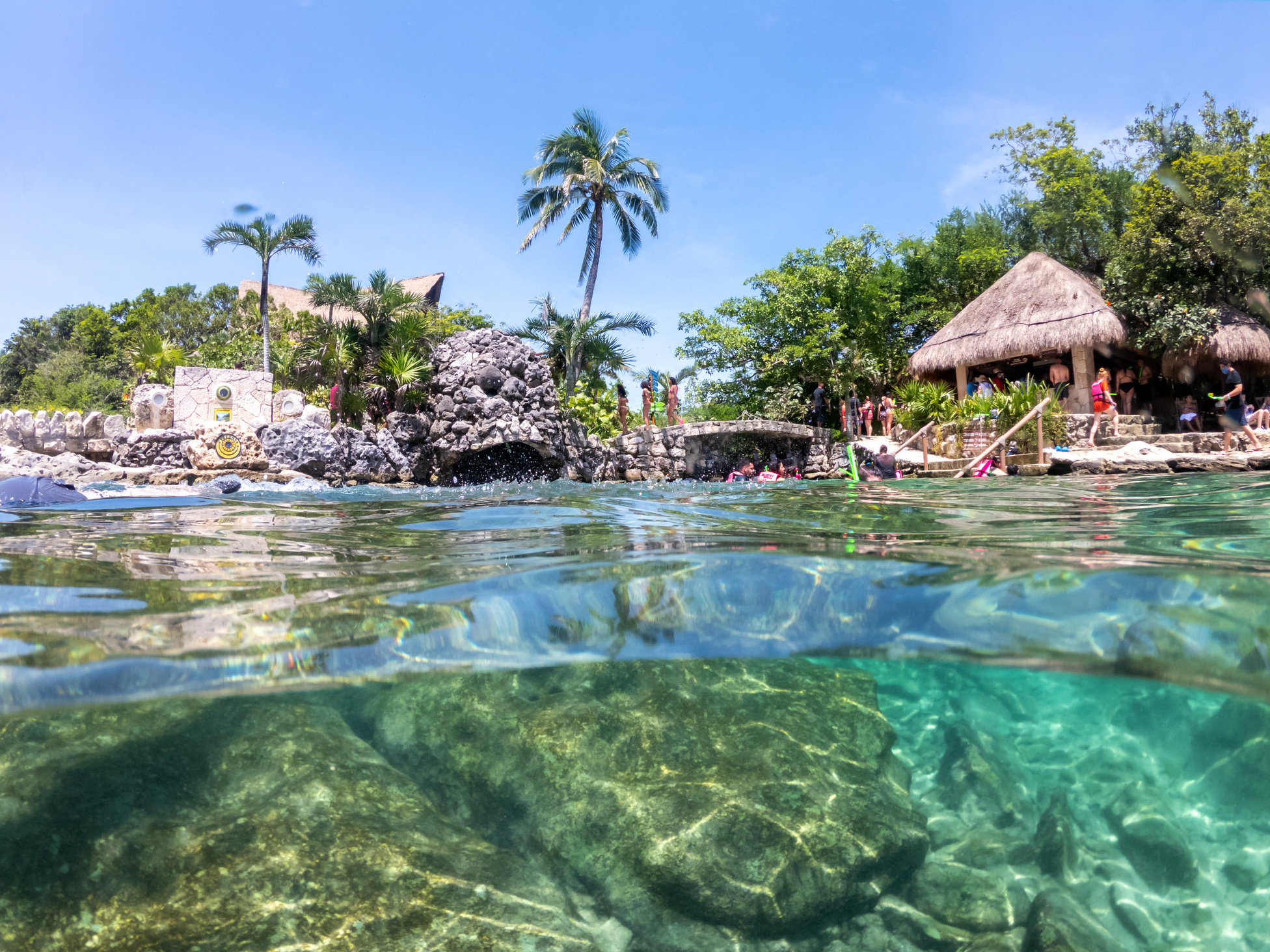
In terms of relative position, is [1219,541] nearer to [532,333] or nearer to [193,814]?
[193,814]

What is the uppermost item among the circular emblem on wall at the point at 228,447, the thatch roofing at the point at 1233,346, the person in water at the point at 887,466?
the thatch roofing at the point at 1233,346

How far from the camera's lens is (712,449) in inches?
903

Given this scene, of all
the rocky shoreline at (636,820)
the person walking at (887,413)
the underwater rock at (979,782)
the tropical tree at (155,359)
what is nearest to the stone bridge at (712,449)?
the person walking at (887,413)

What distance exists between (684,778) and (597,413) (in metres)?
19.0

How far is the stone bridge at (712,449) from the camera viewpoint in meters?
21.3

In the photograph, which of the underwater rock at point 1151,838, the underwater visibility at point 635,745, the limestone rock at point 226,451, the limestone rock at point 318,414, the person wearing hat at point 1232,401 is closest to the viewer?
the underwater visibility at point 635,745

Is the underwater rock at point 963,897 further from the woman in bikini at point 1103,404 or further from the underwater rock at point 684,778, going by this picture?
the woman in bikini at point 1103,404

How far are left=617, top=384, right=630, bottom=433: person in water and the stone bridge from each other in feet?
4.33

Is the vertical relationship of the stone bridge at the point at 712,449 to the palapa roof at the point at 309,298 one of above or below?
below

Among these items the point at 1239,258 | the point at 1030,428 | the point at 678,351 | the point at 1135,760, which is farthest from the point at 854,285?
the point at 1135,760

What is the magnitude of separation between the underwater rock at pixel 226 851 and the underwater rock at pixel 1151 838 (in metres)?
2.84

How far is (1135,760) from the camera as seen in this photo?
4328mm

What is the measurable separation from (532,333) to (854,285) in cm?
1212

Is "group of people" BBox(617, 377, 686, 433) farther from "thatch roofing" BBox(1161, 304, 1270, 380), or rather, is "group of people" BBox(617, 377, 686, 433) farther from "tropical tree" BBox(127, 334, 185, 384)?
"tropical tree" BBox(127, 334, 185, 384)
